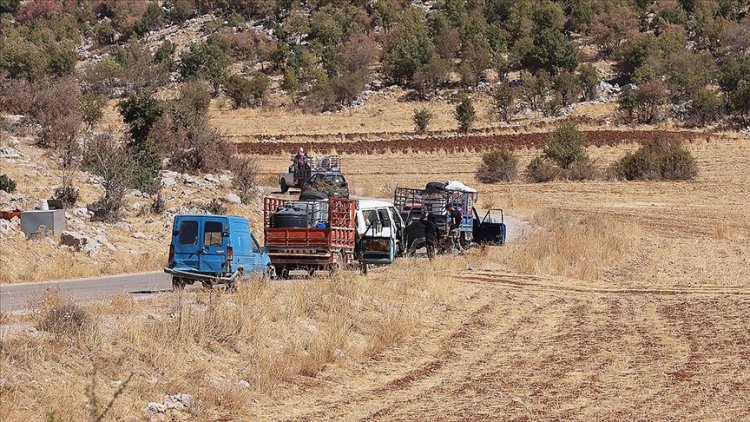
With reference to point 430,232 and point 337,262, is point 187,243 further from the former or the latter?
point 430,232

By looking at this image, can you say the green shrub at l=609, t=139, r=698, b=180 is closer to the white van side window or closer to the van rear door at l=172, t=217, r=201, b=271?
the white van side window

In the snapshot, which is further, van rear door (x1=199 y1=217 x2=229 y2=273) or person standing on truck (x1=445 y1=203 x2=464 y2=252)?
person standing on truck (x1=445 y1=203 x2=464 y2=252)

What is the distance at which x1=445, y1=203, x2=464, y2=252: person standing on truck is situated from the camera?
30617mm

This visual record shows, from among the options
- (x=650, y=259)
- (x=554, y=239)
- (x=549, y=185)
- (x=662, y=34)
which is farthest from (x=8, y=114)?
(x=662, y=34)

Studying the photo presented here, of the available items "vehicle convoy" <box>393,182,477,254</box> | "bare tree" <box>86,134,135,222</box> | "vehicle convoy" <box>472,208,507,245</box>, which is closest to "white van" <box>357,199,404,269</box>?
"vehicle convoy" <box>393,182,477,254</box>

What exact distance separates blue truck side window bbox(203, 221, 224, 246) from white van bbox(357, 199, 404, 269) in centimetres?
397

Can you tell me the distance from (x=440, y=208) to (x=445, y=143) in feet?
165

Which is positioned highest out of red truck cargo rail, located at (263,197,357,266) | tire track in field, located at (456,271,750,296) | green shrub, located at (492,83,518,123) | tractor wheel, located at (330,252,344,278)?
green shrub, located at (492,83,518,123)

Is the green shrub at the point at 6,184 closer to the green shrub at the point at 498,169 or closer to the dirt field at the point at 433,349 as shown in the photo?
the dirt field at the point at 433,349

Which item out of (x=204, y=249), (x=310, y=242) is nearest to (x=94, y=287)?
(x=204, y=249)

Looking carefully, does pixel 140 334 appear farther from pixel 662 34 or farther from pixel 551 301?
pixel 662 34

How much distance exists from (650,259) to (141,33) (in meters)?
144

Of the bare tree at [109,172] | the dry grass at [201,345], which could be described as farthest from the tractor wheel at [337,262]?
the bare tree at [109,172]

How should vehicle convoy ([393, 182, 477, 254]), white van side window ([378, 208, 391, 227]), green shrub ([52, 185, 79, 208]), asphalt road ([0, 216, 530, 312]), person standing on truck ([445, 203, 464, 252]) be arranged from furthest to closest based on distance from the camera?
green shrub ([52, 185, 79, 208]), person standing on truck ([445, 203, 464, 252]), vehicle convoy ([393, 182, 477, 254]), white van side window ([378, 208, 391, 227]), asphalt road ([0, 216, 530, 312])
